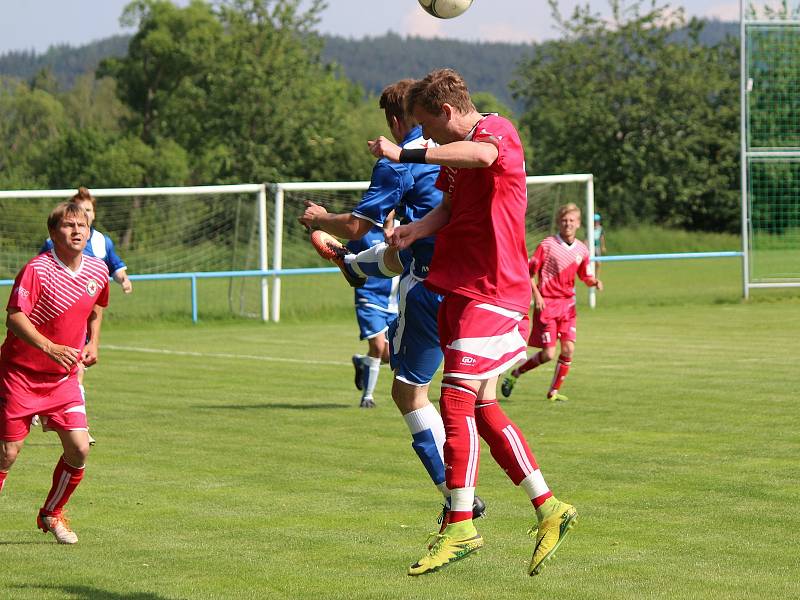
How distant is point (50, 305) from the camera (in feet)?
23.5

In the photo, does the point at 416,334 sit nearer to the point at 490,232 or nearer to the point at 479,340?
the point at 479,340

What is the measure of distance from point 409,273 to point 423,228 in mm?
934

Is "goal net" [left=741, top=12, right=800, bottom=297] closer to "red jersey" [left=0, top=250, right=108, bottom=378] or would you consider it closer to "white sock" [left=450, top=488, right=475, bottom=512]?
"red jersey" [left=0, top=250, right=108, bottom=378]

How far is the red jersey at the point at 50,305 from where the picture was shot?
7094 millimetres

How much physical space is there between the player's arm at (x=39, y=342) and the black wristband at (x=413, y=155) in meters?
2.20

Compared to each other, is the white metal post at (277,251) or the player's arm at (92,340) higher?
the player's arm at (92,340)

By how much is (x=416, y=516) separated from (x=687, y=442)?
3298 mm

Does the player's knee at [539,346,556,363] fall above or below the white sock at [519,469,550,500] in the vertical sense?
below

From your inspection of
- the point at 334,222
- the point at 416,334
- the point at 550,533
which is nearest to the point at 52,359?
the point at 334,222

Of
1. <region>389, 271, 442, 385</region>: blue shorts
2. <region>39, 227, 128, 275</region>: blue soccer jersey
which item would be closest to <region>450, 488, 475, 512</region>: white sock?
<region>389, 271, 442, 385</region>: blue shorts

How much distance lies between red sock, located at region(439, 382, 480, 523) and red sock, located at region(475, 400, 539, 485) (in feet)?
0.26

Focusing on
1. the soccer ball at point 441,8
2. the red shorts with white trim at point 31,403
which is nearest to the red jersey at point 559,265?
the soccer ball at point 441,8

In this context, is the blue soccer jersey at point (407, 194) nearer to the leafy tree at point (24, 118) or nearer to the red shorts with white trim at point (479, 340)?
the red shorts with white trim at point (479, 340)

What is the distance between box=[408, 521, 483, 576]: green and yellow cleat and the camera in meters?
5.73
